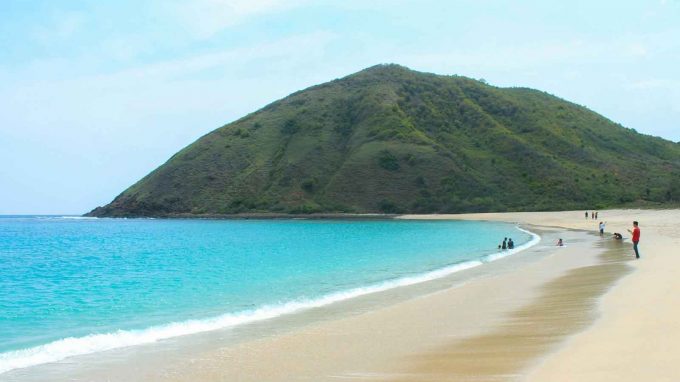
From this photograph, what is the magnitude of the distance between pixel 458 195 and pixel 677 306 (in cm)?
10716

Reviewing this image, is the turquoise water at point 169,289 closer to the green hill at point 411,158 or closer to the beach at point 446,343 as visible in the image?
the beach at point 446,343

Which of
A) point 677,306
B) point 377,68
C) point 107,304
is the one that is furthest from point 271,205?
point 677,306

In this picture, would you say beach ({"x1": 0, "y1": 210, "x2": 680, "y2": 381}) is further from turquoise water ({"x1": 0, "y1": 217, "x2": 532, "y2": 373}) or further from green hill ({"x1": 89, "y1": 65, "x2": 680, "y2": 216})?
green hill ({"x1": 89, "y1": 65, "x2": 680, "y2": 216})

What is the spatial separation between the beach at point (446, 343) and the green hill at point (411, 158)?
330ft

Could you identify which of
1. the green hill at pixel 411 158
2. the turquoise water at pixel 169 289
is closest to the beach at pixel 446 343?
the turquoise water at pixel 169 289

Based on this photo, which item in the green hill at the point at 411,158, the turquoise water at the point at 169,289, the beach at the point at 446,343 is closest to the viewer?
the beach at the point at 446,343

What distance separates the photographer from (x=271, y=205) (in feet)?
424

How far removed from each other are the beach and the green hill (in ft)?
330

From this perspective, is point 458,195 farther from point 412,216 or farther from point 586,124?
point 586,124

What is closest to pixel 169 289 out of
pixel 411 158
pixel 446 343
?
pixel 446 343

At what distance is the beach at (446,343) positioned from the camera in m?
9.08

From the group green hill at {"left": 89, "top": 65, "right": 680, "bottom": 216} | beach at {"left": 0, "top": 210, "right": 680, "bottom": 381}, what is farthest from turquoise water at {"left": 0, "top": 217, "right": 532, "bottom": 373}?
green hill at {"left": 89, "top": 65, "right": 680, "bottom": 216}

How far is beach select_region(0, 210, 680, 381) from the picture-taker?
357 inches

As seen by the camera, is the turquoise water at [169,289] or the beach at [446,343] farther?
the turquoise water at [169,289]
